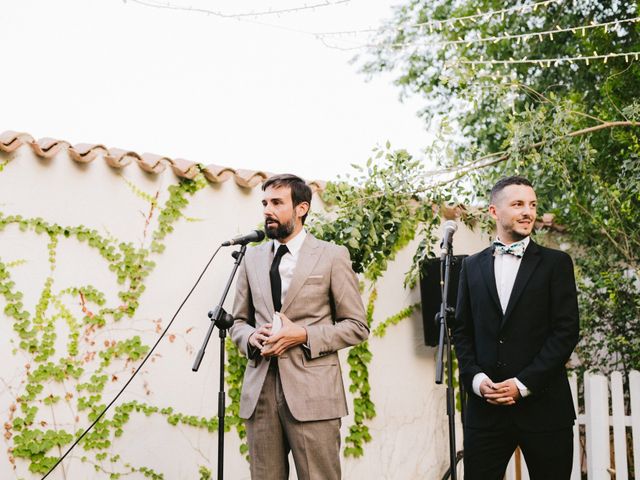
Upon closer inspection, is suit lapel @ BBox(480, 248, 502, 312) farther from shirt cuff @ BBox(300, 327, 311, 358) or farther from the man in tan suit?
shirt cuff @ BBox(300, 327, 311, 358)

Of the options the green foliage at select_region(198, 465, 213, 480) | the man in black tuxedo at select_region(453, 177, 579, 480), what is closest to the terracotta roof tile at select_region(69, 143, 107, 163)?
the green foliage at select_region(198, 465, 213, 480)

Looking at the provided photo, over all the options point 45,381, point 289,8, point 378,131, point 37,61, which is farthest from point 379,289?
point 378,131

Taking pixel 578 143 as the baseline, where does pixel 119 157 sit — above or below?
below

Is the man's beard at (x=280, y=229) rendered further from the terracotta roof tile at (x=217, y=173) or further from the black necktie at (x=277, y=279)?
the terracotta roof tile at (x=217, y=173)

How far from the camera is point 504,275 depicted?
9.32 feet

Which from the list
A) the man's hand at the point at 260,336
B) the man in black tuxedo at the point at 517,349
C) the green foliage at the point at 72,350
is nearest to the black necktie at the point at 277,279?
the man's hand at the point at 260,336

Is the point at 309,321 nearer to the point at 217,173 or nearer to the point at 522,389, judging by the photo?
the point at 522,389

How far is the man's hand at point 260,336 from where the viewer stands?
2.64 meters

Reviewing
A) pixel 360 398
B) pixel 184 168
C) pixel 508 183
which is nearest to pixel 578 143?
pixel 508 183

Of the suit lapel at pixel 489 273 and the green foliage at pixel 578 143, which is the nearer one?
the suit lapel at pixel 489 273

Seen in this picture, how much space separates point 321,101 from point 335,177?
687 cm

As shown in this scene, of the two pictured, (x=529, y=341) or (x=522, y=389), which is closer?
(x=522, y=389)

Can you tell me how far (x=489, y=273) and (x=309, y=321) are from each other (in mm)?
831

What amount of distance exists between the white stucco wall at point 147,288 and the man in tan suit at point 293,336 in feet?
3.61
